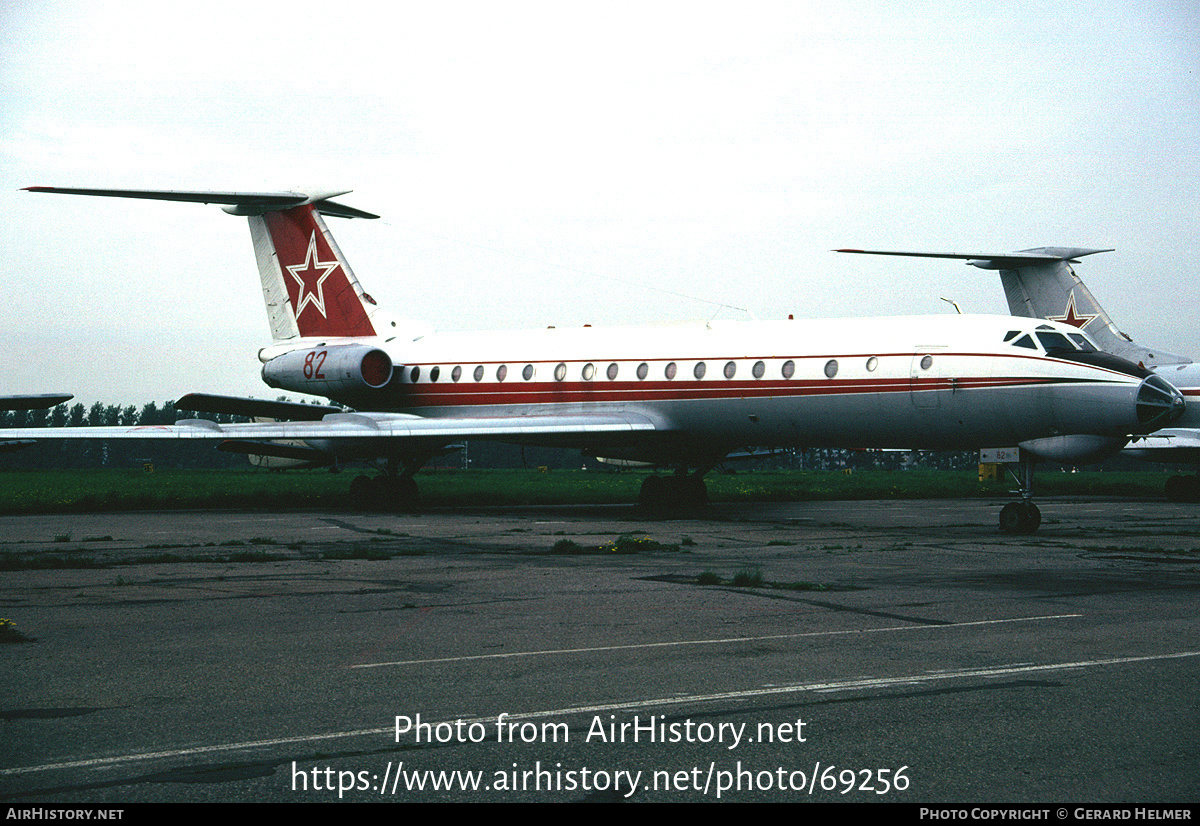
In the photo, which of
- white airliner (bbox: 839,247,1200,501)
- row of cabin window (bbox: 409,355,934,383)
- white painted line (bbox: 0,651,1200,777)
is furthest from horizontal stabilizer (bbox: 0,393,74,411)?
white airliner (bbox: 839,247,1200,501)

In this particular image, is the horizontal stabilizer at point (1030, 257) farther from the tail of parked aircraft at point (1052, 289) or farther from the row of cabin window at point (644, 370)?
the row of cabin window at point (644, 370)

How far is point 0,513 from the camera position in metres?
20.9

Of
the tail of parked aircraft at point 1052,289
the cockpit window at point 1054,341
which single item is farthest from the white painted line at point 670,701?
the tail of parked aircraft at point 1052,289

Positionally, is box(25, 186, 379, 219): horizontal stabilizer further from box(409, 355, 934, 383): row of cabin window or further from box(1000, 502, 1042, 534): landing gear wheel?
box(1000, 502, 1042, 534): landing gear wheel

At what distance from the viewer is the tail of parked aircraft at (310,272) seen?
85.5 feet

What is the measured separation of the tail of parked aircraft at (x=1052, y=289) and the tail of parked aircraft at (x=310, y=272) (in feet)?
52.0

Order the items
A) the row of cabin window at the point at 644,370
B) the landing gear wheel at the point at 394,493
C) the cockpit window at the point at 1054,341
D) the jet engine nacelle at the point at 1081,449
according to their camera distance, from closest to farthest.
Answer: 1. the jet engine nacelle at the point at 1081,449
2. the cockpit window at the point at 1054,341
3. the row of cabin window at the point at 644,370
4. the landing gear wheel at the point at 394,493

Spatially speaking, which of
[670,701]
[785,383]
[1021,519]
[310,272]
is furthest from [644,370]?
[670,701]

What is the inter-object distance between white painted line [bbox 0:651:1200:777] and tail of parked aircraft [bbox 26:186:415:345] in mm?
21206

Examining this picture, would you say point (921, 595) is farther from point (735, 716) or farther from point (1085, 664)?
point (735, 716)

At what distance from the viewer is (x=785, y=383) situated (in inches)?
759

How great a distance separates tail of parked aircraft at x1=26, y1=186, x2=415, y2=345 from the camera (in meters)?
26.1

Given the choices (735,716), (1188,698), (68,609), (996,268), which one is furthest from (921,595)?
(996,268)
